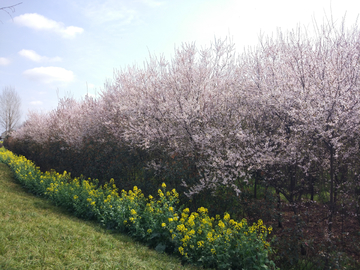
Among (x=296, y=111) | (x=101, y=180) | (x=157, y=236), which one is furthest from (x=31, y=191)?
(x=296, y=111)

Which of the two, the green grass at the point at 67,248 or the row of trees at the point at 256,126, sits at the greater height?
the row of trees at the point at 256,126

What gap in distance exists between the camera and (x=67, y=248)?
443cm

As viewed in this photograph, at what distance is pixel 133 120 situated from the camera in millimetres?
7816

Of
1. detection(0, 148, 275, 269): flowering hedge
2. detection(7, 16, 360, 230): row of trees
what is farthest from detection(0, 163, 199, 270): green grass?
detection(7, 16, 360, 230): row of trees

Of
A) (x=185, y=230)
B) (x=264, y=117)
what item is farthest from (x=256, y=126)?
(x=185, y=230)

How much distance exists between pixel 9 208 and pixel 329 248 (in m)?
7.71

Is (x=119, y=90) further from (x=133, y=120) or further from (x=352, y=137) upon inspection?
(x=352, y=137)

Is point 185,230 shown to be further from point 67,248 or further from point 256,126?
point 256,126

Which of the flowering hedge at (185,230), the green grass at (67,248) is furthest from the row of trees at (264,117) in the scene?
the green grass at (67,248)

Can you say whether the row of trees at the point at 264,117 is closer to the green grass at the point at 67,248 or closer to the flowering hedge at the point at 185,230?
the flowering hedge at the point at 185,230

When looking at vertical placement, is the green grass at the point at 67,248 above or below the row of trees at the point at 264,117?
below

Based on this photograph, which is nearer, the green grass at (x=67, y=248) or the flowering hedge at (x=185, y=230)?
the green grass at (x=67, y=248)

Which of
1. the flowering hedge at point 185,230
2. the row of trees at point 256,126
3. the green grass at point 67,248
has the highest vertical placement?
the row of trees at point 256,126

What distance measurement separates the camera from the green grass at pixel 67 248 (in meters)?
3.87
